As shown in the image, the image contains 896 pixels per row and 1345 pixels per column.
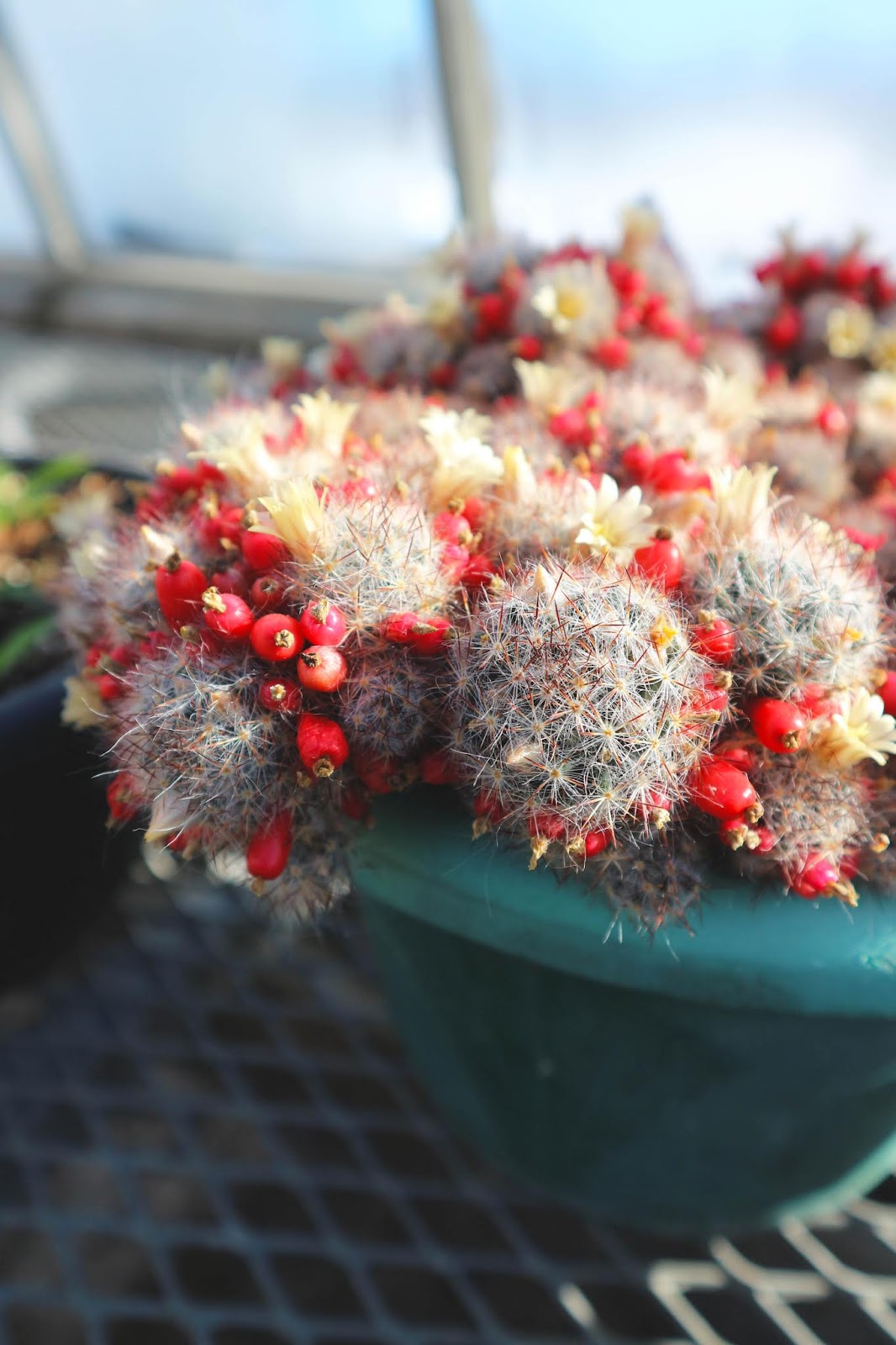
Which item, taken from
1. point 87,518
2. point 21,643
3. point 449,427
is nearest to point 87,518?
point 87,518

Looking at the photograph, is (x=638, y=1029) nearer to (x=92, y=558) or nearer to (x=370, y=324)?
(x=92, y=558)

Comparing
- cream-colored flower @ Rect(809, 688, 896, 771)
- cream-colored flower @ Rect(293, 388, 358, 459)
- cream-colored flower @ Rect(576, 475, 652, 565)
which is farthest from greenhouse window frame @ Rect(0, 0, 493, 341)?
cream-colored flower @ Rect(809, 688, 896, 771)

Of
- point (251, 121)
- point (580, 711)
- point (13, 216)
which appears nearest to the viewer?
point (580, 711)

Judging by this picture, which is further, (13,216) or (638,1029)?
(13,216)

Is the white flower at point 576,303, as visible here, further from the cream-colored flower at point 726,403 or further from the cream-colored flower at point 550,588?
the cream-colored flower at point 550,588

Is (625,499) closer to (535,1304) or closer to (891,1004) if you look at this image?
(891,1004)

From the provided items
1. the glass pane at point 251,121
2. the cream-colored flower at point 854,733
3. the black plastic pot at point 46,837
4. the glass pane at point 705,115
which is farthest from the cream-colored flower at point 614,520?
the glass pane at point 251,121
